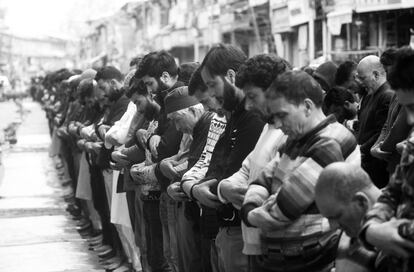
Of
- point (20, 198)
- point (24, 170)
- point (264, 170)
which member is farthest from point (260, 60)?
point (24, 170)

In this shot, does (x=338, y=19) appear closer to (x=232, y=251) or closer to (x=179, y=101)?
(x=179, y=101)

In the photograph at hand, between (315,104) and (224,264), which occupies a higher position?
(315,104)

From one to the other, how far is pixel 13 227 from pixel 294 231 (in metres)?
9.50

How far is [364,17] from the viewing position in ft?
77.7

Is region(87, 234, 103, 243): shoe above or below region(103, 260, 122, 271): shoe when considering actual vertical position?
below

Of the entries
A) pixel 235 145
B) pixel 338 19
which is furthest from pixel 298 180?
pixel 338 19

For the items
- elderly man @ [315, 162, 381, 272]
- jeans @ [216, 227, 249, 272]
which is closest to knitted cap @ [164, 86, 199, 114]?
jeans @ [216, 227, 249, 272]

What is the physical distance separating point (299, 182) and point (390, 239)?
889 millimetres

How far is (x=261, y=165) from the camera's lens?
5367 mm

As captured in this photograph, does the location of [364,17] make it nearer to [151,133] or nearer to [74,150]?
[74,150]

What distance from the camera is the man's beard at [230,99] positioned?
5.93 meters

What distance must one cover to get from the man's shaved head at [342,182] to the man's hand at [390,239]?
0.24 meters

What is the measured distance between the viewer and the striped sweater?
183 inches

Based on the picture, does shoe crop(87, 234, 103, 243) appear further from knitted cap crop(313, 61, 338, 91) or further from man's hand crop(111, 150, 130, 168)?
knitted cap crop(313, 61, 338, 91)
